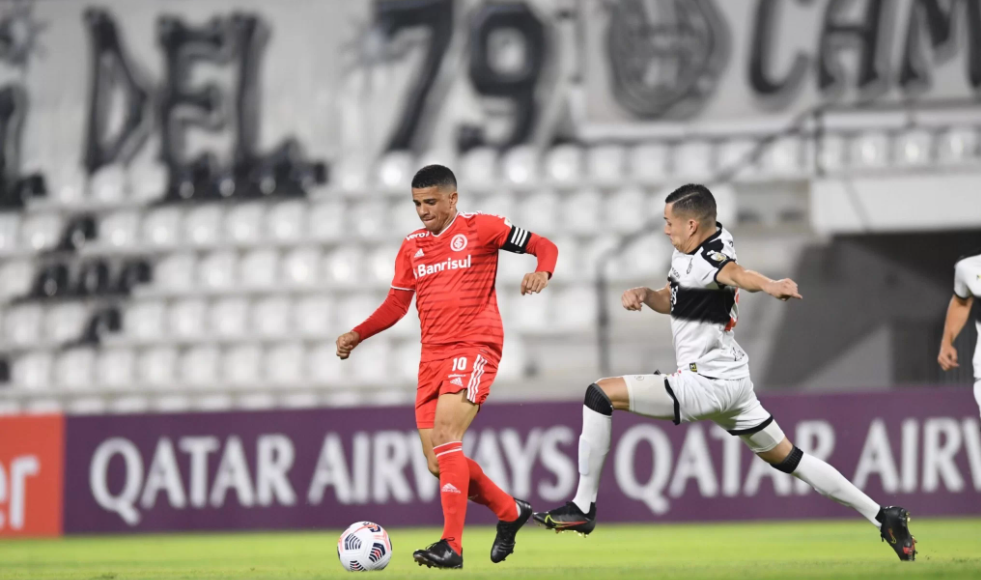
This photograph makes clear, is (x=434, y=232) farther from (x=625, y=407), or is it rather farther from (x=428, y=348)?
(x=625, y=407)

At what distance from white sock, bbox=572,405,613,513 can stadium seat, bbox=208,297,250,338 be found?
9.69 metres

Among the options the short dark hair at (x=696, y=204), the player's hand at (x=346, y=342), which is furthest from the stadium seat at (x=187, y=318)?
the short dark hair at (x=696, y=204)

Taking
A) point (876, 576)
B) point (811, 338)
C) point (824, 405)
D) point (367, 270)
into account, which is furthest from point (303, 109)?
point (876, 576)

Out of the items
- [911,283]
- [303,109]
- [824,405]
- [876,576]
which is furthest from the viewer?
[303,109]

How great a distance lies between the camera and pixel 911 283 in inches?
581

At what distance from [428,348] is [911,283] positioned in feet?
31.8

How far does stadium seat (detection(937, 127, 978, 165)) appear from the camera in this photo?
48.6ft

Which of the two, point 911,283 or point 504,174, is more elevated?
point 504,174

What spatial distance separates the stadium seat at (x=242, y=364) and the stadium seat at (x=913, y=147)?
24.9 ft

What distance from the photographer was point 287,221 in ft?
52.9

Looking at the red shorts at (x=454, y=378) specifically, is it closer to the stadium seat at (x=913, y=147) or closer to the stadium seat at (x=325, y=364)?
the stadium seat at (x=325, y=364)

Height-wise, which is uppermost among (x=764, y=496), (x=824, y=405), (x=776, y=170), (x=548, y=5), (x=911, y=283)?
(x=548, y=5)

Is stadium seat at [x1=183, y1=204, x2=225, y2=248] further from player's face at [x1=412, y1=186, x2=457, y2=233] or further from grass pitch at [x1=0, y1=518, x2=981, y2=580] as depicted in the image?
player's face at [x1=412, y1=186, x2=457, y2=233]

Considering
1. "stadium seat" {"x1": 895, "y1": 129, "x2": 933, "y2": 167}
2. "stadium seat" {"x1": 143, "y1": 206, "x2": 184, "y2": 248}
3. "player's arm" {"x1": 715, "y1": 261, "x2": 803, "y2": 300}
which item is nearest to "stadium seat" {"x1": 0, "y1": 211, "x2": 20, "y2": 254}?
"stadium seat" {"x1": 143, "y1": 206, "x2": 184, "y2": 248}
